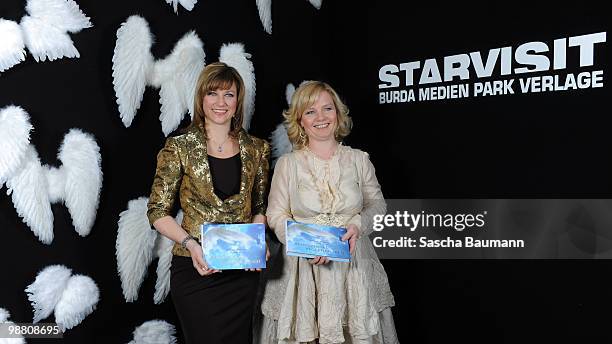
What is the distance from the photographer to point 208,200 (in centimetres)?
241

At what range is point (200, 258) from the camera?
2307mm

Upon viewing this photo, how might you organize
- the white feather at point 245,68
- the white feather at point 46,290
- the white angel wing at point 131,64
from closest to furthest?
1. the white feather at point 46,290
2. the white angel wing at point 131,64
3. the white feather at point 245,68

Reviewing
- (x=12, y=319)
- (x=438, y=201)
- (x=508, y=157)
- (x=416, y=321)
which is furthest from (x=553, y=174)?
(x=12, y=319)

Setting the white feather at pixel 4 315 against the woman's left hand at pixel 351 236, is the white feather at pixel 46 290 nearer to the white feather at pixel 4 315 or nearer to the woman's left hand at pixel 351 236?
the white feather at pixel 4 315

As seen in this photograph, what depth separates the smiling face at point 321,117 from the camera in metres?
2.55

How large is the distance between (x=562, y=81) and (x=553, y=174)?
40 cm

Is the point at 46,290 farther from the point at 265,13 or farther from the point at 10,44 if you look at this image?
the point at 265,13

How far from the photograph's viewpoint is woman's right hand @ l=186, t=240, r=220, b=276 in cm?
231

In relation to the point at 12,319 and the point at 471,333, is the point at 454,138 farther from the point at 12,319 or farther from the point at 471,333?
the point at 12,319

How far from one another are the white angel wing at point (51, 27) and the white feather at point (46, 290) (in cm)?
86

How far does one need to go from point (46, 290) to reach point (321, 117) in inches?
51.8

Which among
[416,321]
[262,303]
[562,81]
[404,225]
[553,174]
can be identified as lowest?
[416,321]

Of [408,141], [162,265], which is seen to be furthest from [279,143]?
[162,265]

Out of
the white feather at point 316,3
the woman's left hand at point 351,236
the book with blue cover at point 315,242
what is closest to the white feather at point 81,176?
the book with blue cover at point 315,242
